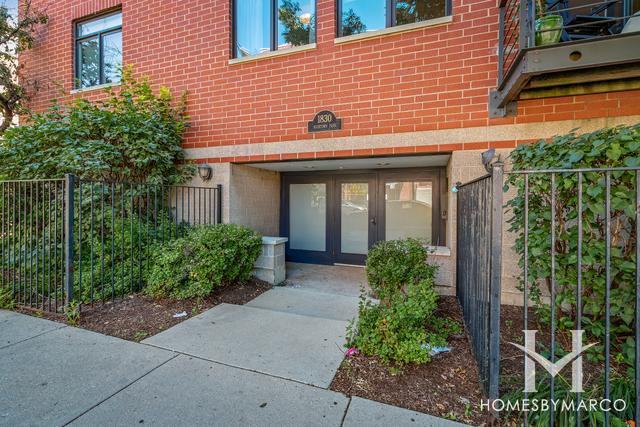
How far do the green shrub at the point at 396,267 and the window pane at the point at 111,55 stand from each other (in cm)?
665

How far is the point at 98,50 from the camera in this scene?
261 inches

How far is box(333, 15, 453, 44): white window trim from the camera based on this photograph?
4.05 metres

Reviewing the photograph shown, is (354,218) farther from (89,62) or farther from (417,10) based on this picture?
(89,62)

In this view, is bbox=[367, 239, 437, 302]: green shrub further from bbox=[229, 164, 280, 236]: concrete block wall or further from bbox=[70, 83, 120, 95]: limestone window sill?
bbox=[70, 83, 120, 95]: limestone window sill

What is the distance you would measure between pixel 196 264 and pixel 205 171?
197 cm

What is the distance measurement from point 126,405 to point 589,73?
5.14 metres

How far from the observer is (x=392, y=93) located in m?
4.33

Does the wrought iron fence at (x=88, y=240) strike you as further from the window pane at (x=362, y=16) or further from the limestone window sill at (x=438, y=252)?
the limestone window sill at (x=438, y=252)

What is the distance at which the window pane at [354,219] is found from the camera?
6375 mm

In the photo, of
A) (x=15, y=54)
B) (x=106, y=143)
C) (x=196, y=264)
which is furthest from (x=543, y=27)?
(x=15, y=54)

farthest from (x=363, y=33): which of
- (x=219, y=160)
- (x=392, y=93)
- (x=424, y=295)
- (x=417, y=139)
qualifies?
(x=424, y=295)

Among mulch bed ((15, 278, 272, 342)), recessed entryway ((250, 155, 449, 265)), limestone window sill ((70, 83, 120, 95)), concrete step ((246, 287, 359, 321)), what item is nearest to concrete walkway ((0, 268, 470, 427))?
mulch bed ((15, 278, 272, 342))

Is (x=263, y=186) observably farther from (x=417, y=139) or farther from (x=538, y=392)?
(x=538, y=392)

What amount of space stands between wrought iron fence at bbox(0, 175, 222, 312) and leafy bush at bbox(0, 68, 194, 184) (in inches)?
13.5
